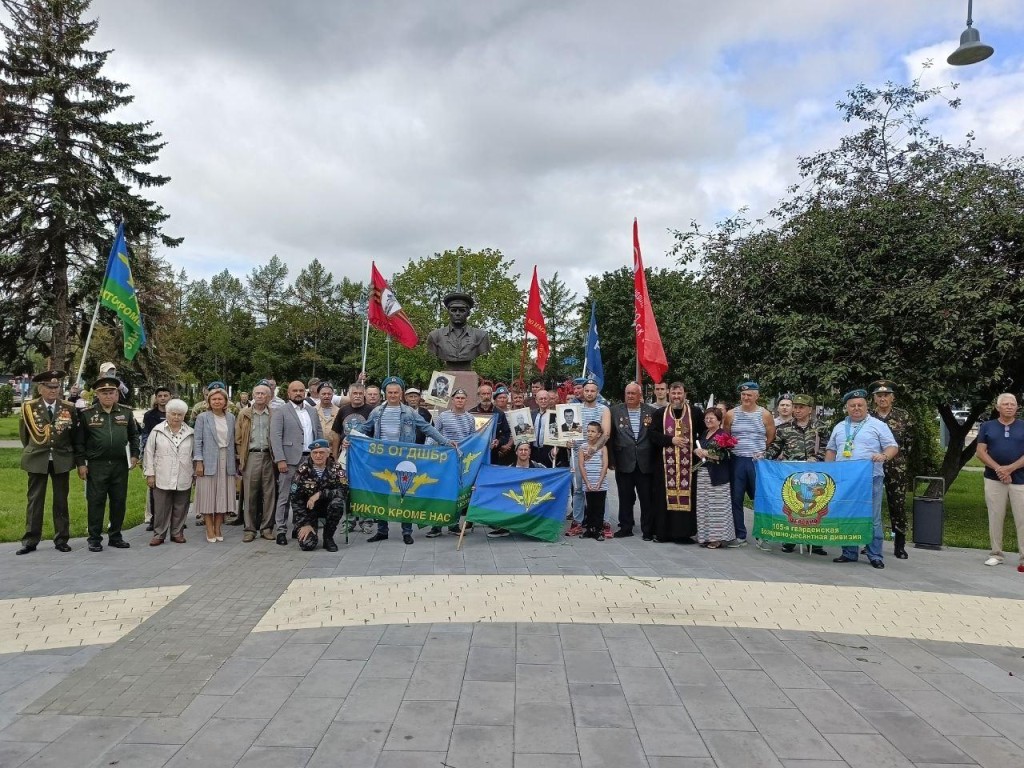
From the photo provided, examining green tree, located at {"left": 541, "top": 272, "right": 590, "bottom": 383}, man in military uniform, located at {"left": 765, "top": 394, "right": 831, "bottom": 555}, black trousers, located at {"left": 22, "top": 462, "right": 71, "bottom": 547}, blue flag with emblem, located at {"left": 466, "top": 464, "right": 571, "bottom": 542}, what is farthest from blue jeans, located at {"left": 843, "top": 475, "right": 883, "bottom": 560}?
green tree, located at {"left": 541, "top": 272, "right": 590, "bottom": 383}

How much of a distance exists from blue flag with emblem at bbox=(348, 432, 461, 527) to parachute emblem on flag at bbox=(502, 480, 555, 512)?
0.67 metres

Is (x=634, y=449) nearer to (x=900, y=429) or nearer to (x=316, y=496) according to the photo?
(x=900, y=429)

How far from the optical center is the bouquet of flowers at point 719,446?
26.1ft

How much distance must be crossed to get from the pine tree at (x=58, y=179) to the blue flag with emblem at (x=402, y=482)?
1725 cm

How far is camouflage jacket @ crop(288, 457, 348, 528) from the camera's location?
7746 mm

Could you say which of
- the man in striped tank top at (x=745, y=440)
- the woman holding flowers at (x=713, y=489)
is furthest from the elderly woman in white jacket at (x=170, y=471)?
the man in striped tank top at (x=745, y=440)

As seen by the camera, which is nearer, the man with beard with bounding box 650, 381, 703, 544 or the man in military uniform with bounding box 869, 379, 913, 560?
the man in military uniform with bounding box 869, 379, 913, 560

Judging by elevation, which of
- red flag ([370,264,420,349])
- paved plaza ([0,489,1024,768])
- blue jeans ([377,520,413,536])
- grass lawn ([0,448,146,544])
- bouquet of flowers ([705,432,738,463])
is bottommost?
paved plaza ([0,489,1024,768])

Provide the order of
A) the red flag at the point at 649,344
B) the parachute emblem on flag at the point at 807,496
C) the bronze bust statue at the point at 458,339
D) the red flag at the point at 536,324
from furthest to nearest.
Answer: the red flag at the point at 536,324, the bronze bust statue at the point at 458,339, the red flag at the point at 649,344, the parachute emblem on flag at the point at 807,496

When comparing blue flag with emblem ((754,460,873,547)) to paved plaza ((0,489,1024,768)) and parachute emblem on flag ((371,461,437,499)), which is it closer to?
paved plaza ((0,489,1024,768))

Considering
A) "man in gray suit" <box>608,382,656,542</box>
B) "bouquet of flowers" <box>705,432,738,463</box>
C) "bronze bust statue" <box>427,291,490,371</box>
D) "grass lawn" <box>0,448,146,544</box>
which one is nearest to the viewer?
"bouquet of flowers" <box>705,432,738,463</box>

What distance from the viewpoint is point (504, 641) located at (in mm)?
4801

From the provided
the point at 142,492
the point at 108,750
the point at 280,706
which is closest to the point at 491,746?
the point at 280,706

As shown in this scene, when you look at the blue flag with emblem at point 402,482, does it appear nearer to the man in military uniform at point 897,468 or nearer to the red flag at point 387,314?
the man in military uniform at point 897,468
